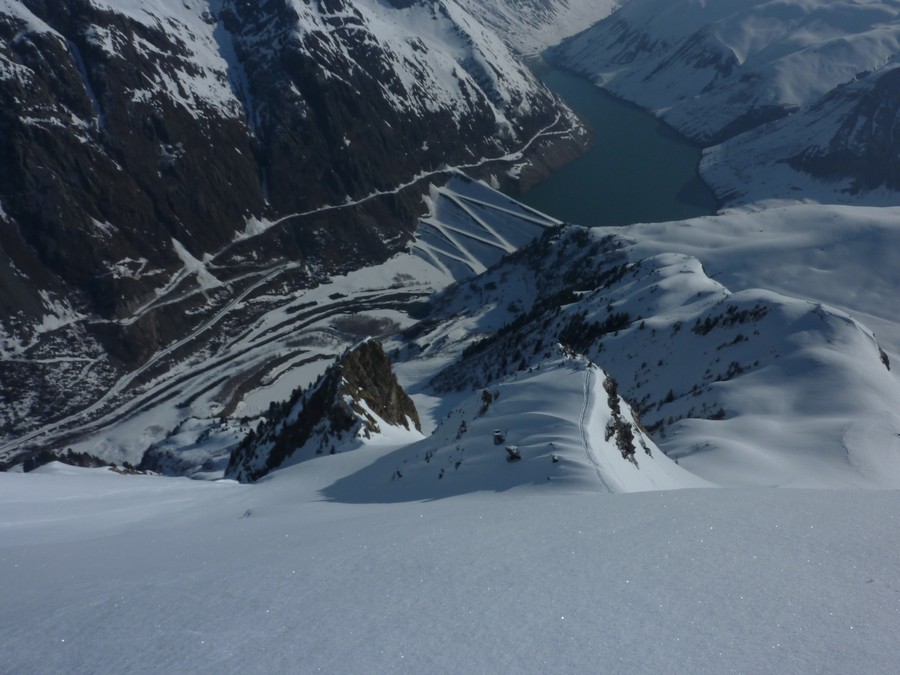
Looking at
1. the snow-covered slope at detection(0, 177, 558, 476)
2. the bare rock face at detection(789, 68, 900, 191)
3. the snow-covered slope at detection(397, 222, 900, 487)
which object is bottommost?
the snow-covered slope at detection(397, 222, 900, 487)

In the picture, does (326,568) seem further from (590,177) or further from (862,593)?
(590,177)

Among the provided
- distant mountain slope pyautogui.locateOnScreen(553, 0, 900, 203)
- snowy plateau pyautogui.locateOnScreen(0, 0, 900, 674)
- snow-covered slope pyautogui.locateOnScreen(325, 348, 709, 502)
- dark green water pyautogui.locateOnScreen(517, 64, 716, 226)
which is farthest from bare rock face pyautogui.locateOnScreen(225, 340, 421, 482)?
distant mountain slope pyautogui.locateOnScreen(553, 0, 900, 203)

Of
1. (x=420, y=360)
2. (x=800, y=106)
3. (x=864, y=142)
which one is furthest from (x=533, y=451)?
(x=800, y=106)

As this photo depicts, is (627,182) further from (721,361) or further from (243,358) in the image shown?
(721,361)

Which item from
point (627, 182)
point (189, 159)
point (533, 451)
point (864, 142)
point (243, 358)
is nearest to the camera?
point (533, 451)

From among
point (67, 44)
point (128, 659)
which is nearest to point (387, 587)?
point (128, 659)

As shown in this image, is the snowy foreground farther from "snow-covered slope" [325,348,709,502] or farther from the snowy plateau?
"snow-covered slope" [325,348,709,502]

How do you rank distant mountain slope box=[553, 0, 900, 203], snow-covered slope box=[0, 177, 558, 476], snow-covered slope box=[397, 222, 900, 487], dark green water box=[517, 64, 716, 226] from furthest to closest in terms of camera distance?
distant mountain slope box=[553, 0, 900, 203]
dark green water box=[517, 64, 716, 226]
snow-covered slope box=[0, 177, 558, 476]
snow-covered slope box=[397, 222, 900, 487]
